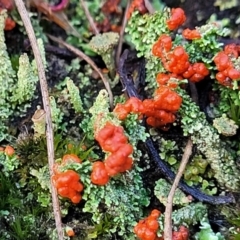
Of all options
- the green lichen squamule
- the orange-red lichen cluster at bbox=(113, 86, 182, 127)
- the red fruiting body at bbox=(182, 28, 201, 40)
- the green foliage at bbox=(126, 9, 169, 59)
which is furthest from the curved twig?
the green lichen squamule

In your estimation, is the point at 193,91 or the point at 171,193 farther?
the point at 193,91

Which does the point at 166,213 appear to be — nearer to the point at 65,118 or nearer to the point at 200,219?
the point at 200,219

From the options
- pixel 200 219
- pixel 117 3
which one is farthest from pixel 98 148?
pixel 117 3

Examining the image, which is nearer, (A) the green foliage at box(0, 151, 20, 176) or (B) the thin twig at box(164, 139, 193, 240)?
(B) the thin twig at box(164, 139, 193, 240)

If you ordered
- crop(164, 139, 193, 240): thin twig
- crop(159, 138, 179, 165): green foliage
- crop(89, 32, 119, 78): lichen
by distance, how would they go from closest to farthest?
1. crop(164, 139, 193, 240): thin twig
2. crop(159, 138, 179, 165): green foliage
3. crop(89, 32, 119, 78): lichen

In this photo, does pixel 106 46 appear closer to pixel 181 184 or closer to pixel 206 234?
pixel 181 184

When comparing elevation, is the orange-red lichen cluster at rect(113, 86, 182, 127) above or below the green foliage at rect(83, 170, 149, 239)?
above

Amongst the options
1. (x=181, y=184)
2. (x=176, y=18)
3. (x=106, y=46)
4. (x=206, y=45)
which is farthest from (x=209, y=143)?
(x=106, y=46)

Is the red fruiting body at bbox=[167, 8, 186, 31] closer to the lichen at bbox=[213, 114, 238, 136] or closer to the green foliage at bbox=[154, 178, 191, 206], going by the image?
the lichen at bbox=[213, 114, 238, 136]
